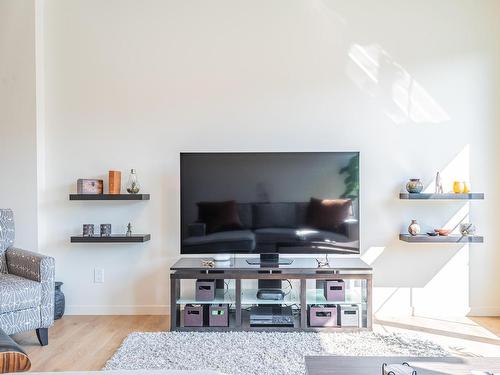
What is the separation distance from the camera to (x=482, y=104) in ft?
12.7

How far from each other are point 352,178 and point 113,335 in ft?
7.35

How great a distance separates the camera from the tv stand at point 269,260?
3.62 m

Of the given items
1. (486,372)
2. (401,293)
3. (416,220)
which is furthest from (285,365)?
(416,220)

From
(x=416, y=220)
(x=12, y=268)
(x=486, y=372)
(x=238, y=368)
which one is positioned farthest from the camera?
(x=416, y=220)

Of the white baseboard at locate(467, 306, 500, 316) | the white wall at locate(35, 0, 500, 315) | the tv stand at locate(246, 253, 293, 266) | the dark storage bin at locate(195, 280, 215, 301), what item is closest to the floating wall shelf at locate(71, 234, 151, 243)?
the white wall at locate(35, 0, 500, 315)

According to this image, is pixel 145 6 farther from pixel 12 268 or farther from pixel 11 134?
pixel 12 268

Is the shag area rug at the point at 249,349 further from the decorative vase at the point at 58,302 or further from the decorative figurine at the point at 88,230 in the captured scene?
the decorative figurine at the point at 88,230

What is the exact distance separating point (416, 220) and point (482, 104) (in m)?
1.17

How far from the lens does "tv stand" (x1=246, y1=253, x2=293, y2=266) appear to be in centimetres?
362

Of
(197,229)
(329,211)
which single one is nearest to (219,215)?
(197,229)

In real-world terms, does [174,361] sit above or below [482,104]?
below

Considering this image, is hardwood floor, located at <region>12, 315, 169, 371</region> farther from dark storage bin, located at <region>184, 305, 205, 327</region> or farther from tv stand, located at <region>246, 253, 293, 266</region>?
tv stand, located at <region>246, 253, 293, 266</region>

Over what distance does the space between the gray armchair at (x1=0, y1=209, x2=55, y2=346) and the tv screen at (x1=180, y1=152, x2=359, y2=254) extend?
1.07 meters

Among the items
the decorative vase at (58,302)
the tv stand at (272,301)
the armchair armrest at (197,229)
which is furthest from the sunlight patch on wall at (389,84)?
the decorative vase at (58,302)
